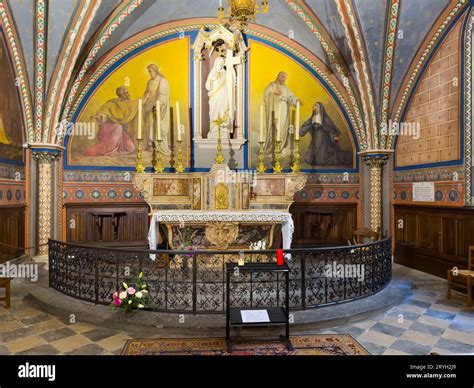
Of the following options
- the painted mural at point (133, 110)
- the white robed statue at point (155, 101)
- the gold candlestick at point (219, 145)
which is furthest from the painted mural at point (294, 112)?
the white robed statue at point (155, 101)

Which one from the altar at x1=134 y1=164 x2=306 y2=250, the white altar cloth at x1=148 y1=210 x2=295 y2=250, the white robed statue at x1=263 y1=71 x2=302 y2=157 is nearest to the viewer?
the white altar cloth at x1=148 y1=210 x2=295 y2=250

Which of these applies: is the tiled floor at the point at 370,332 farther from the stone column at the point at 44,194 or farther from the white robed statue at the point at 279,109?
the white robed statue at the point at 279,109

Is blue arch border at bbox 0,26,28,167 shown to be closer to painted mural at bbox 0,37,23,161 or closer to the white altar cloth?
painted mural at bbox 0,37,23,161

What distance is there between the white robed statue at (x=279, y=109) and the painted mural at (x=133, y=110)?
8.22 feet

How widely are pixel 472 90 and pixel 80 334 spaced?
894cm

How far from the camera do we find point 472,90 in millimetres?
7867

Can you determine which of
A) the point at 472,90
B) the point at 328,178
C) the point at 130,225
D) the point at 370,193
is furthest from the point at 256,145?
the point at 472,90

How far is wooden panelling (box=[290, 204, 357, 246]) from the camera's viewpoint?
1134 cm

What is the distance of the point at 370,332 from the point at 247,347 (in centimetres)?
187

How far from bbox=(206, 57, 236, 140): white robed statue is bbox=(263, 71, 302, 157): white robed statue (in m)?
1.34

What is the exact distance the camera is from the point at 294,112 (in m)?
11.3

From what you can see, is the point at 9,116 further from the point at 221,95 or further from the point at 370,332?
the point at 370,332

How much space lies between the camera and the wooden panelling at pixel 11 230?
27.7ft

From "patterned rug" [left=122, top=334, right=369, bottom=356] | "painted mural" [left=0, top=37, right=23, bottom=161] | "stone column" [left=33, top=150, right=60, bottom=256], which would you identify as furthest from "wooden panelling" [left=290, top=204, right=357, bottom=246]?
"painted mural" [left=0, top=37, right=23, bottom=161]
